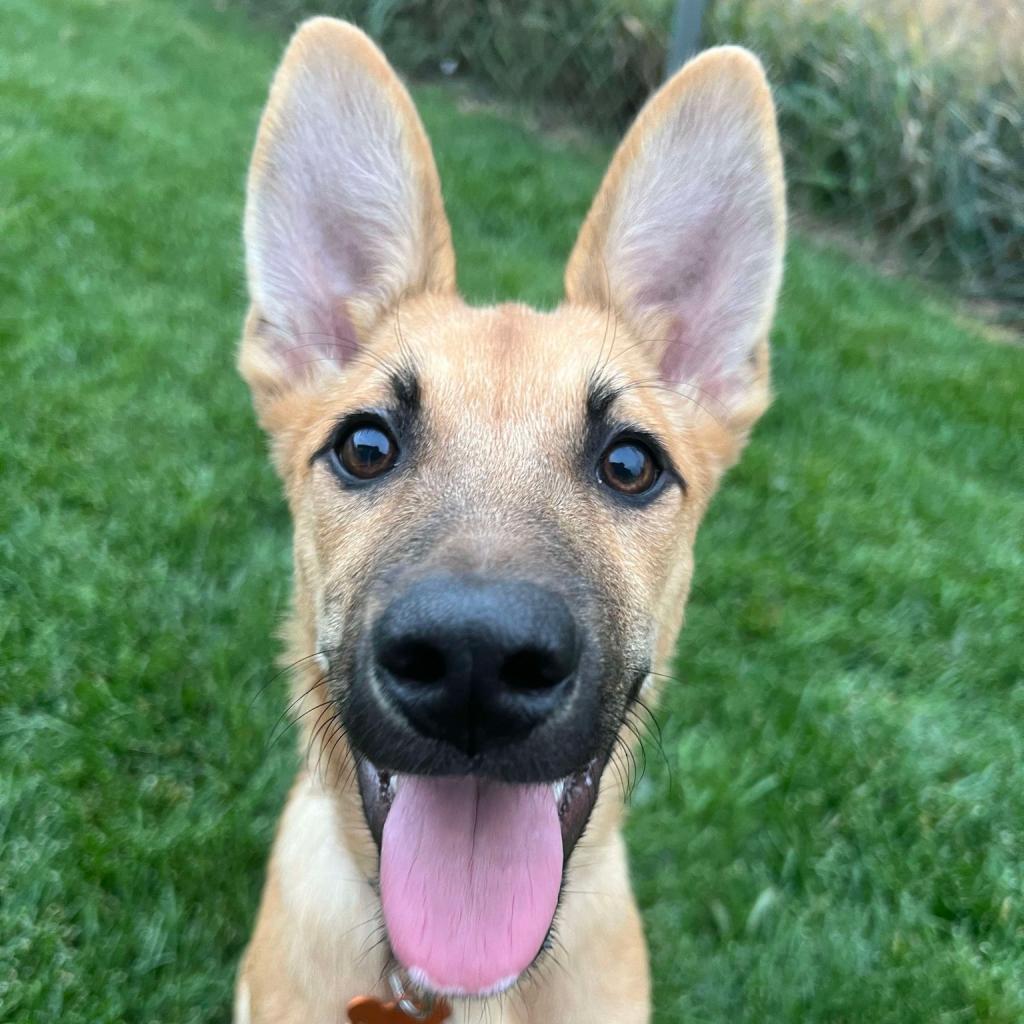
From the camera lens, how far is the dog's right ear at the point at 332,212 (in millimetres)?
2826

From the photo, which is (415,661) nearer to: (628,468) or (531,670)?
(531,670)

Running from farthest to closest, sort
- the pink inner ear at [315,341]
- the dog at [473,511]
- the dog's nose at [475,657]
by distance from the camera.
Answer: the pink inner ear at [315,341] < the dog at [473,511] < the dog's nose at [475,657]

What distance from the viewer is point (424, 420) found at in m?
2.61

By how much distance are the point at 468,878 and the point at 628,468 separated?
4.19 ft

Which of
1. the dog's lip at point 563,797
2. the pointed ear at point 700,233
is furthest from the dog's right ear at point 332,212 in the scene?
Answer: the dog's lip at point 563,797

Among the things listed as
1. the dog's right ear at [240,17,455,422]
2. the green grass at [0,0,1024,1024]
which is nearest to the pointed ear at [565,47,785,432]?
the dog's right ear at [240,17,455,422]

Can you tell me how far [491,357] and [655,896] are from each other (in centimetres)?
258

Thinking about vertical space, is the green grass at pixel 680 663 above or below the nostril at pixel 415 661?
below

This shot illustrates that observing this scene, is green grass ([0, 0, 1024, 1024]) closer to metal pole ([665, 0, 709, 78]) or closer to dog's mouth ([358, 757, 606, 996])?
dog's mouth ([358, 757, 606, 996])

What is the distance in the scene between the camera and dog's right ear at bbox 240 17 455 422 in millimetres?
2826

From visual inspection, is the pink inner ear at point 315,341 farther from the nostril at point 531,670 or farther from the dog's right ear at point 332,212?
the nostril at point 531,670

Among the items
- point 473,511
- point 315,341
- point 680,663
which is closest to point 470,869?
point 473,511

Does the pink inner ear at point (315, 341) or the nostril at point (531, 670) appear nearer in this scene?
the nostril at point (531, 670)

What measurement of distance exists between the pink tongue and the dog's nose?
1.51ft
